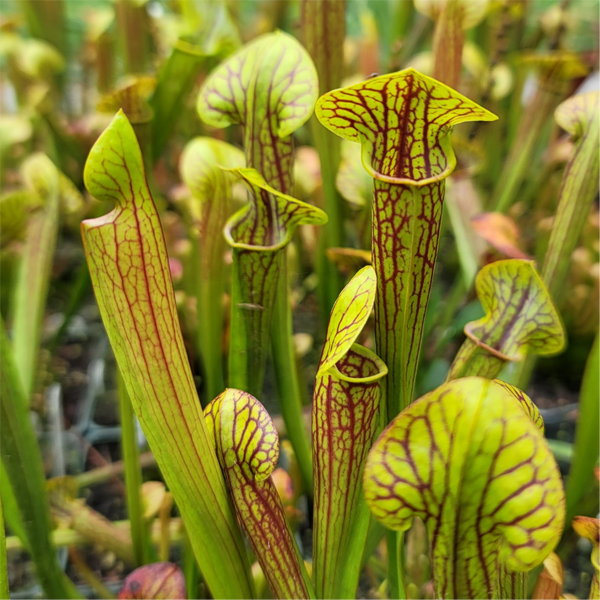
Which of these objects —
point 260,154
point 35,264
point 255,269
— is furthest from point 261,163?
point 35,264

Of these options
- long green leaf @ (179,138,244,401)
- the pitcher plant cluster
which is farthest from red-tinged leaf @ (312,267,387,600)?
long green leaf @ (179,138,244,401)

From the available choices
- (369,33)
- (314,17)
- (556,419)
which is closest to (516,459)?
(314,17)

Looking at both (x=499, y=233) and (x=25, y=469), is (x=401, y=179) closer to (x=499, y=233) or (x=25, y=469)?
(x=499, y=233)

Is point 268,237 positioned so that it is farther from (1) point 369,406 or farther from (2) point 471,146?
(2) point 471,146

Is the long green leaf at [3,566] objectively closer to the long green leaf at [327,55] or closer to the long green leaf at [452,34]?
the long green leaf at [327,55]

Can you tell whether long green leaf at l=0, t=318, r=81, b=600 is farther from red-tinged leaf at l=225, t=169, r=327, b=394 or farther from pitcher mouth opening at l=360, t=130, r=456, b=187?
pitcher mouth opening at l=360, t=130, r=456, b=187

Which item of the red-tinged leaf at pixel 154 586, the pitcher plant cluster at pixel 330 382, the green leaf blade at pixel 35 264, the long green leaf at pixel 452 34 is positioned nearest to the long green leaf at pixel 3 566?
the pitcher plant cluster at pixel 330 382
